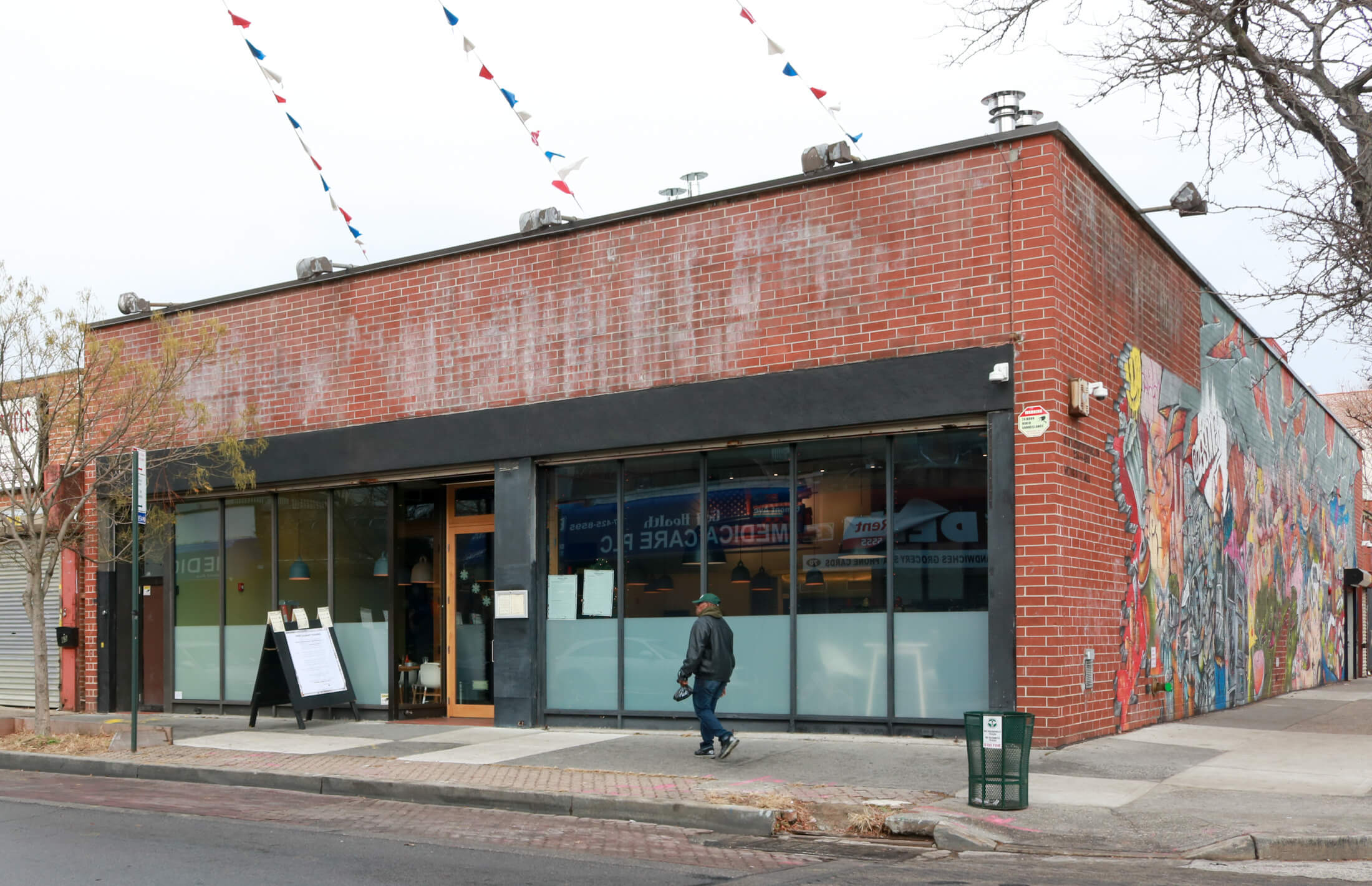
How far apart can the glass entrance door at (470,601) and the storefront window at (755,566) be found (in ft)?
13.0

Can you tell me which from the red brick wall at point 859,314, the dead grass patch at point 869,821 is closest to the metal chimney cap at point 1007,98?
the red brick wall at point 859,314

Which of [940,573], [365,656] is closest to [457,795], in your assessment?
[940,573]

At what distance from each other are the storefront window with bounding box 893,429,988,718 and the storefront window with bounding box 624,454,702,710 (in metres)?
2.30

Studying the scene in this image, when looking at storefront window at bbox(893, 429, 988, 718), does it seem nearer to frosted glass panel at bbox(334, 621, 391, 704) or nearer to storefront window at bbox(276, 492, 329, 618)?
frosted glass panel at bbox(334, 621, 391, 704)

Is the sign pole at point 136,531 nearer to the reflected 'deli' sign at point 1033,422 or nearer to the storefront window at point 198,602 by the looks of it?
the storefront window at point 198,602

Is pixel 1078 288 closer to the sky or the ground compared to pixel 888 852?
closer to the sky

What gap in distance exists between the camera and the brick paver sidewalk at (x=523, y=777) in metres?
→ 9.84

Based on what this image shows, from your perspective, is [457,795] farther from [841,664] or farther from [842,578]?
[842,578]

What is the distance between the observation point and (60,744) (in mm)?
14484

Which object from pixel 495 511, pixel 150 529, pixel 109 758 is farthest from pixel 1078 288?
pixel 150 529

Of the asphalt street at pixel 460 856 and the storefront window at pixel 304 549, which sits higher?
the storefront window at pixel 304 549

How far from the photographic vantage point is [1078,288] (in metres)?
12.9

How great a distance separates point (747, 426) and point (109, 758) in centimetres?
765

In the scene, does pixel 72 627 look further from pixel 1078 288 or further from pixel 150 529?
pixel 1078 288
